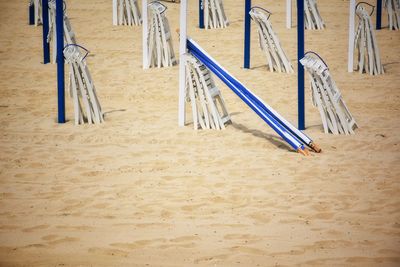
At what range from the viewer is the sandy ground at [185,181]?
5.65 meters

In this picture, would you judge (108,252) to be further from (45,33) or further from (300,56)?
(45,33)

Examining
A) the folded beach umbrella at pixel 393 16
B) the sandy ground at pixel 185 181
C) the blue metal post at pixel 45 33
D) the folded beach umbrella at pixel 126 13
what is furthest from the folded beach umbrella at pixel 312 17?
the blue metal post at pixel 45 33

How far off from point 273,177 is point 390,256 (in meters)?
2.03

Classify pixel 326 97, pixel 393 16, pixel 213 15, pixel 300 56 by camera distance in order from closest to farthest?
pixel 326 97 < pixel 300 56 < pixel 213 15 < pixel 393 16

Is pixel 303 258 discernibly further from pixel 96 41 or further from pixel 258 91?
pixel 96 41

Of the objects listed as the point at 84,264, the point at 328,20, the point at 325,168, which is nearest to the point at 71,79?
the point at 325,168

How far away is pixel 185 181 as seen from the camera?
7254 mm

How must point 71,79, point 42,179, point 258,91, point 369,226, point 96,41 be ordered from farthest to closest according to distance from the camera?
point 96,41 → point 258,91 → point 71,79 → point 42,179 → point 369,226

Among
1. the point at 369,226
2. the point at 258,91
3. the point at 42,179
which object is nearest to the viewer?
the point at 369,226

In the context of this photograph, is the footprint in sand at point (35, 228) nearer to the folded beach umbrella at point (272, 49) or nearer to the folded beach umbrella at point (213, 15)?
the folded beach umbrella at point (272, 49)

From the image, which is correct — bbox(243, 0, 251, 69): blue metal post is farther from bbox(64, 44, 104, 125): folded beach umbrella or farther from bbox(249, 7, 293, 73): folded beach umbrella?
bbox(64, 44, 104, 125): folded beach umbrella

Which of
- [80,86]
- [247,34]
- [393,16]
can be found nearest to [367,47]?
[247,34]

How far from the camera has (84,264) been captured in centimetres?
534

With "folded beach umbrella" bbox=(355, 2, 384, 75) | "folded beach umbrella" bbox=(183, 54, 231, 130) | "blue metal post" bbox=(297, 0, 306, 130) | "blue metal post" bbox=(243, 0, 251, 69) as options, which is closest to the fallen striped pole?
"folded beach umbrella" bbox=(183, 54, 231, 130)
